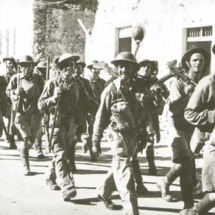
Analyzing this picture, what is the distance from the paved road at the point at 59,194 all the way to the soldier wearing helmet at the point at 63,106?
0.38 meters

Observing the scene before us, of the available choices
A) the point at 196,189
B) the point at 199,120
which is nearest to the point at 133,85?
the point at 199,120

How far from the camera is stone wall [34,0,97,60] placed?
2719 centimetres

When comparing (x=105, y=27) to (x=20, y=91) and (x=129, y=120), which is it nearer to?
(x=20, y=91)

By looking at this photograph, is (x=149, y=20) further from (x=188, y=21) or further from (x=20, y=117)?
(x=20, y=117)

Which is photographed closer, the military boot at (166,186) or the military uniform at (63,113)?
the military boot at (166,186)

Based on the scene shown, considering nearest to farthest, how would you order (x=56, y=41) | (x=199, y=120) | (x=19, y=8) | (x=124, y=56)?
(x=199, y=120), (x=124, y=56), (x=56, y=41), (x=19, y=8)

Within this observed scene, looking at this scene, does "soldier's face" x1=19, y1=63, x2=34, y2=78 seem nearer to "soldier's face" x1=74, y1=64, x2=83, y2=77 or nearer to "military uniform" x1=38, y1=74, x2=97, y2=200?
"soldier's face" x1=74, y1=64, x2=83, y2=77

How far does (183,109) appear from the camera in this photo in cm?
721

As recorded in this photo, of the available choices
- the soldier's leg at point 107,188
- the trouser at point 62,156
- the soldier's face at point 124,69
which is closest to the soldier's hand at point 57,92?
the trouser at point 62,156

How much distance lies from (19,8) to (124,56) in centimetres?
2402

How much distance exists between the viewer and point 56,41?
27.4 m

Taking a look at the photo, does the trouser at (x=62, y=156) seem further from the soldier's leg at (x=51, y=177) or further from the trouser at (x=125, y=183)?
the trouser at (x=125, y=183)

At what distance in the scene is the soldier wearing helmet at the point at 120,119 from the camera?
21.1 feet

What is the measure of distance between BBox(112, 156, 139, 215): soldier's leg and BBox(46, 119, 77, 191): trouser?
1.13 meters
